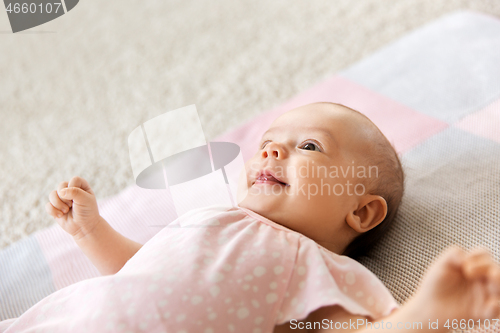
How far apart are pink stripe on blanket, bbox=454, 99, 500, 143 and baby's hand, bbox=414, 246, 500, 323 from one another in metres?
0.55

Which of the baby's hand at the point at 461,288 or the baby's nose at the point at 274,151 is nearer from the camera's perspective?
the baby's hand at the point at 461,288

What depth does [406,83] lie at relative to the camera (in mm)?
1122

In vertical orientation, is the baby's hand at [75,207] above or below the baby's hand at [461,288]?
above

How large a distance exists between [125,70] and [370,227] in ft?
3.62

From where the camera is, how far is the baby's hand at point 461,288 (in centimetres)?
44

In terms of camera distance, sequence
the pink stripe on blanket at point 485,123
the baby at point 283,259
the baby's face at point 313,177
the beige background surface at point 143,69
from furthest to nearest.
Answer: the beige background surface at point 143,69, the pink stripe on blanket at point 485,123, the baby's face at point 313,177, the baby at point 283,259

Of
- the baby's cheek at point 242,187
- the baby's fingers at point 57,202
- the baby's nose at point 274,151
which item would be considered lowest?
the baby's cheek at point 242,187

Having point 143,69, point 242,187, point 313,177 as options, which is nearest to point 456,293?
point 313,177

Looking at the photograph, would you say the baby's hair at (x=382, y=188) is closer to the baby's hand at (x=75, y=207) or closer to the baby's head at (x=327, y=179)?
the baby's head at (x=327, y=179)

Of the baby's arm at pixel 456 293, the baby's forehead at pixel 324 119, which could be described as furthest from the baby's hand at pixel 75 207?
the baby's arm at pixel 456 293

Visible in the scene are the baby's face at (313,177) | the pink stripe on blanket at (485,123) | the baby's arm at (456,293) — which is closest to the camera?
the baby's arm at (456,293)

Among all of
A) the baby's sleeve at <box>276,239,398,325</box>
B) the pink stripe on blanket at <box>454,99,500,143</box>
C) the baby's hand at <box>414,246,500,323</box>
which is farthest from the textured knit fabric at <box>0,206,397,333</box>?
the pink stripe on blanket at <box>454,99,500,143</box>

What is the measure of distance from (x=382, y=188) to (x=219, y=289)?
12.6 inches

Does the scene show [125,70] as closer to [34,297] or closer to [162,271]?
[34,297]
